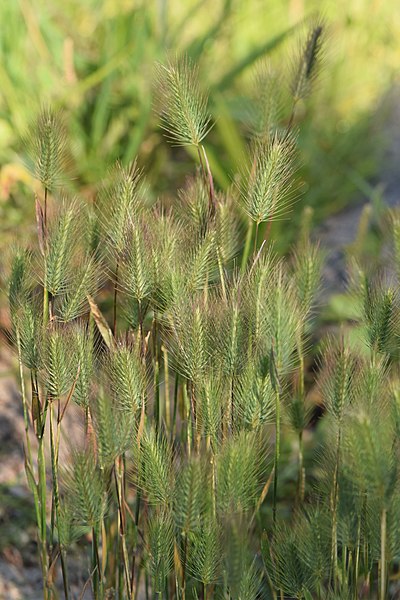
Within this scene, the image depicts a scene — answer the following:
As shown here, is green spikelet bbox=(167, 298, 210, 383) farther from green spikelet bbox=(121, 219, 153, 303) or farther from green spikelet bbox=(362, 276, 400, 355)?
green spikelet bbox=(362, 276, 400, 355)

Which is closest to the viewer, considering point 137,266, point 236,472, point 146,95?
point 236,472

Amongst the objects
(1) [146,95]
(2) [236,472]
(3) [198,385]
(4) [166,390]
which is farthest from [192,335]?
(1) [146,95]

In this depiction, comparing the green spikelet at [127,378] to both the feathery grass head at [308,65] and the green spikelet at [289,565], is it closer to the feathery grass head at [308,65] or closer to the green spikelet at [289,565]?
the green spikelet at [289,565]

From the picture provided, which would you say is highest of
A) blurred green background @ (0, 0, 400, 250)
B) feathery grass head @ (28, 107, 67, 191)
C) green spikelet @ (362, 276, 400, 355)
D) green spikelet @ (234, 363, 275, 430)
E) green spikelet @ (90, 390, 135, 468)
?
blurred green background @ (0, 0, 400, 250)

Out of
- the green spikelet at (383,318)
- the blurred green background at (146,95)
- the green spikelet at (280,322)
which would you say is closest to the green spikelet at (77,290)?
the green spikelet at (280,322)

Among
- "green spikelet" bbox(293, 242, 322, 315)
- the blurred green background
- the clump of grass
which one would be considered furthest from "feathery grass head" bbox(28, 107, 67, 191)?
the blurred green background

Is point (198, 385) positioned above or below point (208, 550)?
above

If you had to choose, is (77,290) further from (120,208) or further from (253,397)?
(253,397)

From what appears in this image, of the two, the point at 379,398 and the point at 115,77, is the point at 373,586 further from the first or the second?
the point at 115,77
